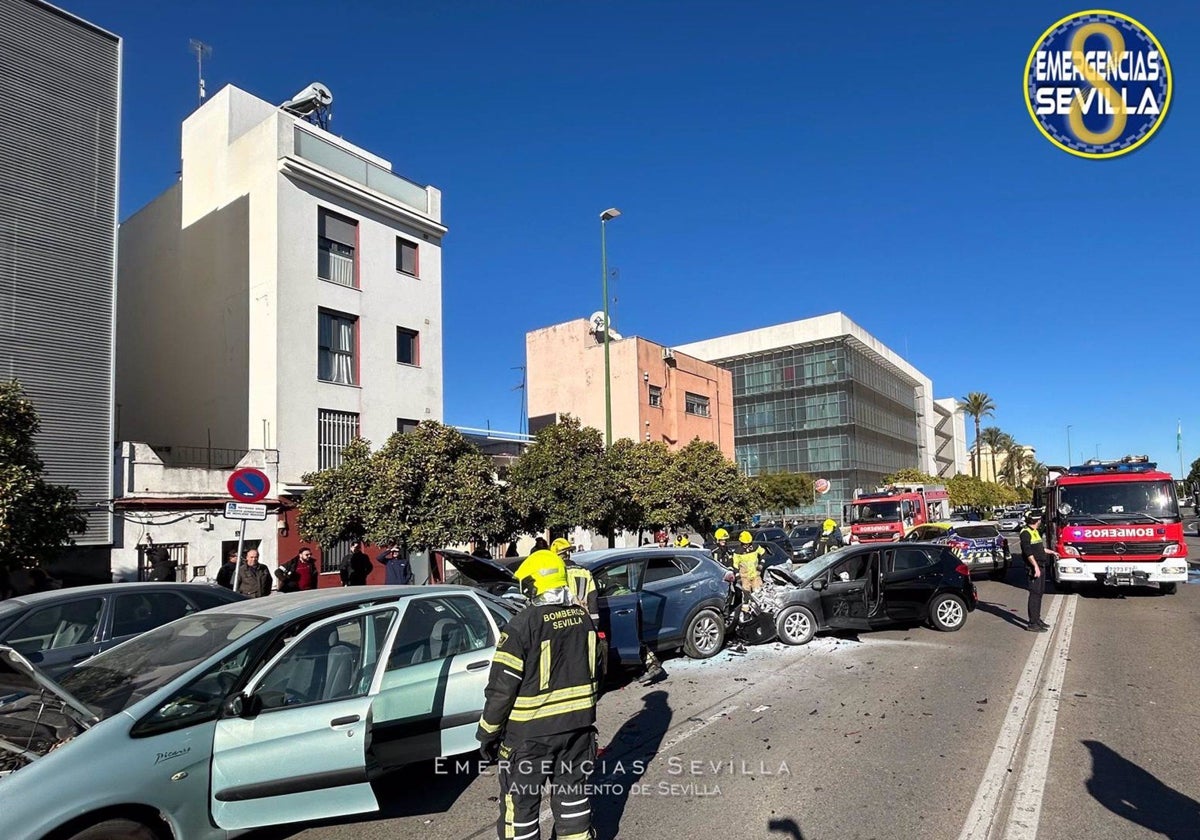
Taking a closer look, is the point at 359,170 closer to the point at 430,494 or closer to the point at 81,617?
the point at 430,494

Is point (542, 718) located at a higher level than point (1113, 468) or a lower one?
lower

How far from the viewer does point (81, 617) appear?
698 centimetres

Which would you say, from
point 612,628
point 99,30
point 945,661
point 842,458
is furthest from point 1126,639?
point 842,458

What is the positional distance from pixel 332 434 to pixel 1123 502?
18319 mm

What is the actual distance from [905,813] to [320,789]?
3558mm

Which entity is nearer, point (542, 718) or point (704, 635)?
point (542, 718)

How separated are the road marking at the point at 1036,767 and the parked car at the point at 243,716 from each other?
349cm

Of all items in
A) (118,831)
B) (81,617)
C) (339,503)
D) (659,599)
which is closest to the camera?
(118,831)

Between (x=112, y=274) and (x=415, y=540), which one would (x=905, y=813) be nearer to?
(x=415, y=540)

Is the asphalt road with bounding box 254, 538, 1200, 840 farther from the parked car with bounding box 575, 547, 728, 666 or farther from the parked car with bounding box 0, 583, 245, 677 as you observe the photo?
the parked car with bounding box 0, 583, 245, 677

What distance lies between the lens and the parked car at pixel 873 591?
35.3 feet

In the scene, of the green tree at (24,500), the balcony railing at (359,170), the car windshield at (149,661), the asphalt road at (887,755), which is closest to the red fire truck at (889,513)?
the asphalt road at (887,755)

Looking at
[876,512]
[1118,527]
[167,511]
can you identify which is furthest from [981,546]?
[167,511]

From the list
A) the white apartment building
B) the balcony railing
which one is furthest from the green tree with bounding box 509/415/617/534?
the balcony railing
